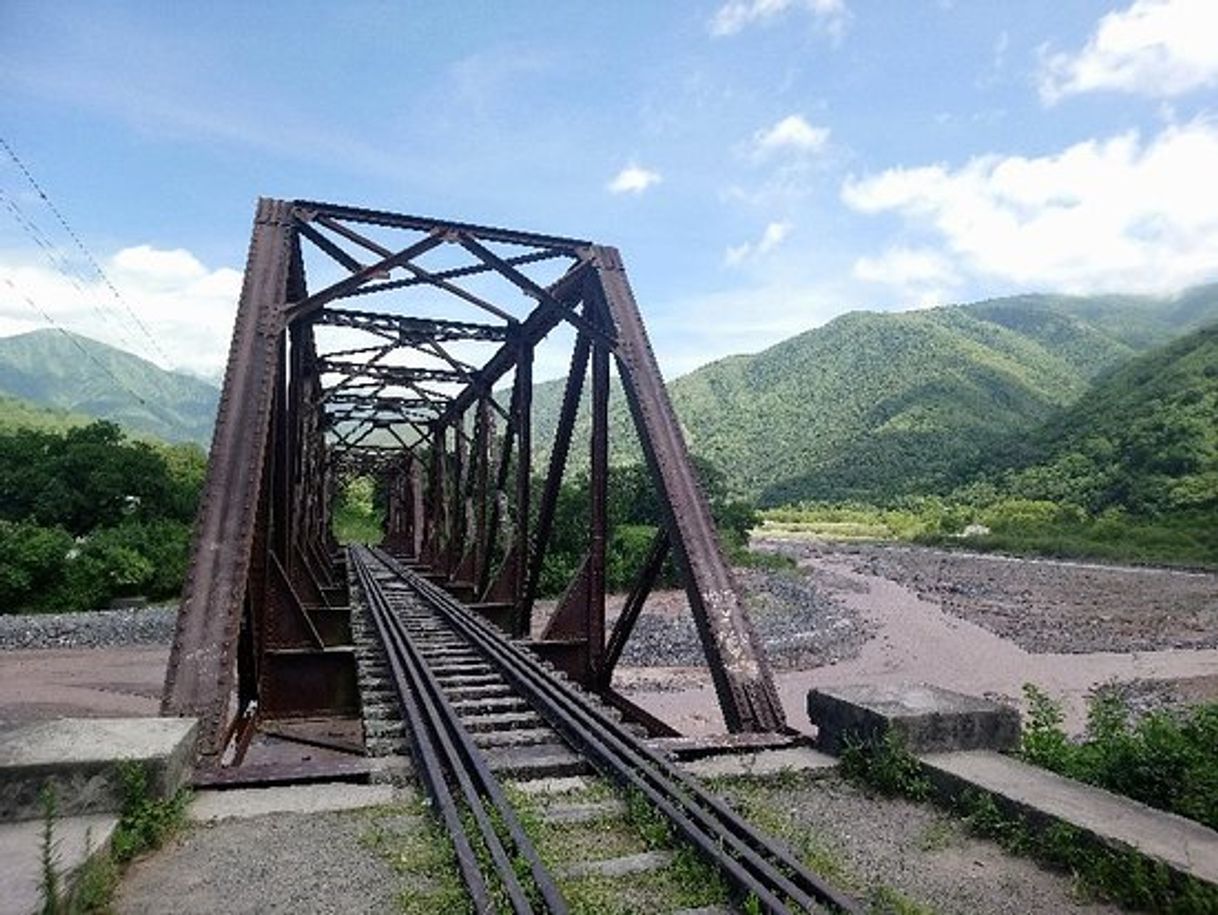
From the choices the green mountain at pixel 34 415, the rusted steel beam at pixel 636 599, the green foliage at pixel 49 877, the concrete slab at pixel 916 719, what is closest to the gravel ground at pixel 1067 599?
the rusted steel beam at pixel 636 599

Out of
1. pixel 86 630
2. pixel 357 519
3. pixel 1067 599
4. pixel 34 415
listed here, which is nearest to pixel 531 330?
pixel 86 630

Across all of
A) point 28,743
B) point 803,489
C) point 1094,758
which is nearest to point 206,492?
point 28,743

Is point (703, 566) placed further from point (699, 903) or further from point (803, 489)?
point (803, 489)

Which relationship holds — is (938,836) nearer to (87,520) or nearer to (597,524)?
(597,524)

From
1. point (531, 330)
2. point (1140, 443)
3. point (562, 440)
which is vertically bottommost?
point (562, 440)

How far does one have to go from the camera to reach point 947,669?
21312mm

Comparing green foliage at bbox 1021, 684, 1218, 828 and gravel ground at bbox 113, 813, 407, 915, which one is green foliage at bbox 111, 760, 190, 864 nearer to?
gravel ground at bbox 113, 813, 407, 915

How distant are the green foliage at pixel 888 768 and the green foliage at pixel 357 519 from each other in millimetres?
51092

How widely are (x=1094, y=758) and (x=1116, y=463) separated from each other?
8059cm

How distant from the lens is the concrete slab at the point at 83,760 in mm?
3389

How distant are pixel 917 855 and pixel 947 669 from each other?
1960cm

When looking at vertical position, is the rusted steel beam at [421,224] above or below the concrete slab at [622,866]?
above

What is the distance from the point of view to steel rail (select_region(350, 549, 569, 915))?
304 centimetres

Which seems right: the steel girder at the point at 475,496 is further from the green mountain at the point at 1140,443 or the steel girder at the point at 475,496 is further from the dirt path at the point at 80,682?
the green mountain at the point at 1140,443
